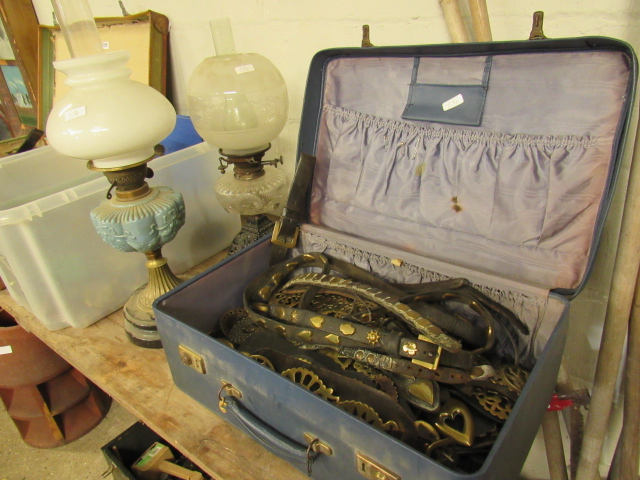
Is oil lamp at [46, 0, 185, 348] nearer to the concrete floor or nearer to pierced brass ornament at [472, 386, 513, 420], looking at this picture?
pierced brass ornament at [472, 386, 513, 420]

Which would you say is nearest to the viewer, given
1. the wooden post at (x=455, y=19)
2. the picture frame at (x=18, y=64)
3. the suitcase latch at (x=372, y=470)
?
the suitcase latch at (x=372, y=470)

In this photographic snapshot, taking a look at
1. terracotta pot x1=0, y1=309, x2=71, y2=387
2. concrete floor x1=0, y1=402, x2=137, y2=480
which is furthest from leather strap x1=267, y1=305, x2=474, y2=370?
concrete floor x1=0, y1=402, x2=137, y2=480

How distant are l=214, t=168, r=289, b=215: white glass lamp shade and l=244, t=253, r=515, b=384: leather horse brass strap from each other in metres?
0.16

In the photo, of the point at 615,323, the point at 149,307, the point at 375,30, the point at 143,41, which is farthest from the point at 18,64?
the point at 615,323

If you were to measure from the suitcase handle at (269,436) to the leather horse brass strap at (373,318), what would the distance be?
0.13 m

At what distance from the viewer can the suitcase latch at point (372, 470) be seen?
0.42m

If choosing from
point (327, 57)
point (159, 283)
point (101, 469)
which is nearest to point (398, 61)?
point (327, 57)

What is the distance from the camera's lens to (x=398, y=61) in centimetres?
67

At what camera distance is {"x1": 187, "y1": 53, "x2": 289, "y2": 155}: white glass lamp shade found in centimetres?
77

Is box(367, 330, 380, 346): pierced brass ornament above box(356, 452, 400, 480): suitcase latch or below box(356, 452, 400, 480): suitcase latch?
above

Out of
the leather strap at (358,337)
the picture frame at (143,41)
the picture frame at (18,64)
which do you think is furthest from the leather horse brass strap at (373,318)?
the picture frame at (18,64)

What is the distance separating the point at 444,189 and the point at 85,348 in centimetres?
70

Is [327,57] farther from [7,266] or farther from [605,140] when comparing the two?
[7,266]

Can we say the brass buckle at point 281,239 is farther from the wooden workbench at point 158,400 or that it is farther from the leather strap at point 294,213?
the wooden workbench at point 158,400
